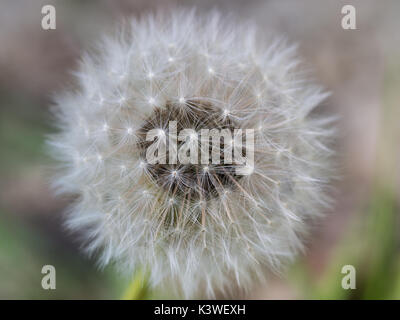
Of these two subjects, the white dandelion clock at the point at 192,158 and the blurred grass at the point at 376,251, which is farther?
the blurred grass at the point at 376,251

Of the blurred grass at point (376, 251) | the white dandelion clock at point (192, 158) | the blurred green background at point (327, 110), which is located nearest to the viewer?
the white dandelion clock at point (192, 158)

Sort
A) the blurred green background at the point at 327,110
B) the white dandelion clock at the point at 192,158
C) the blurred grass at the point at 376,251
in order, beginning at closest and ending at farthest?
the white dandelion clock at the point at 192,158, the blurred grass at the point at 376,251, the blurred green background at the point at 327,110

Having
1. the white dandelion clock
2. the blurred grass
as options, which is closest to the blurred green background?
the blurred grass

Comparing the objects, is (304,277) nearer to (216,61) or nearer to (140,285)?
(140,285)

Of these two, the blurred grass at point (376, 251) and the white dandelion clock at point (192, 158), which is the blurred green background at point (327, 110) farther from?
the white dandelion clock at point (192, 158)

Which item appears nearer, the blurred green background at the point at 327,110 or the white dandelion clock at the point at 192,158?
the white dandelion clock at the point at 192,158

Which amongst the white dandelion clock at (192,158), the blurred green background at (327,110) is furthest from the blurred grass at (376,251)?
the white dandelion clock at (192,158)
